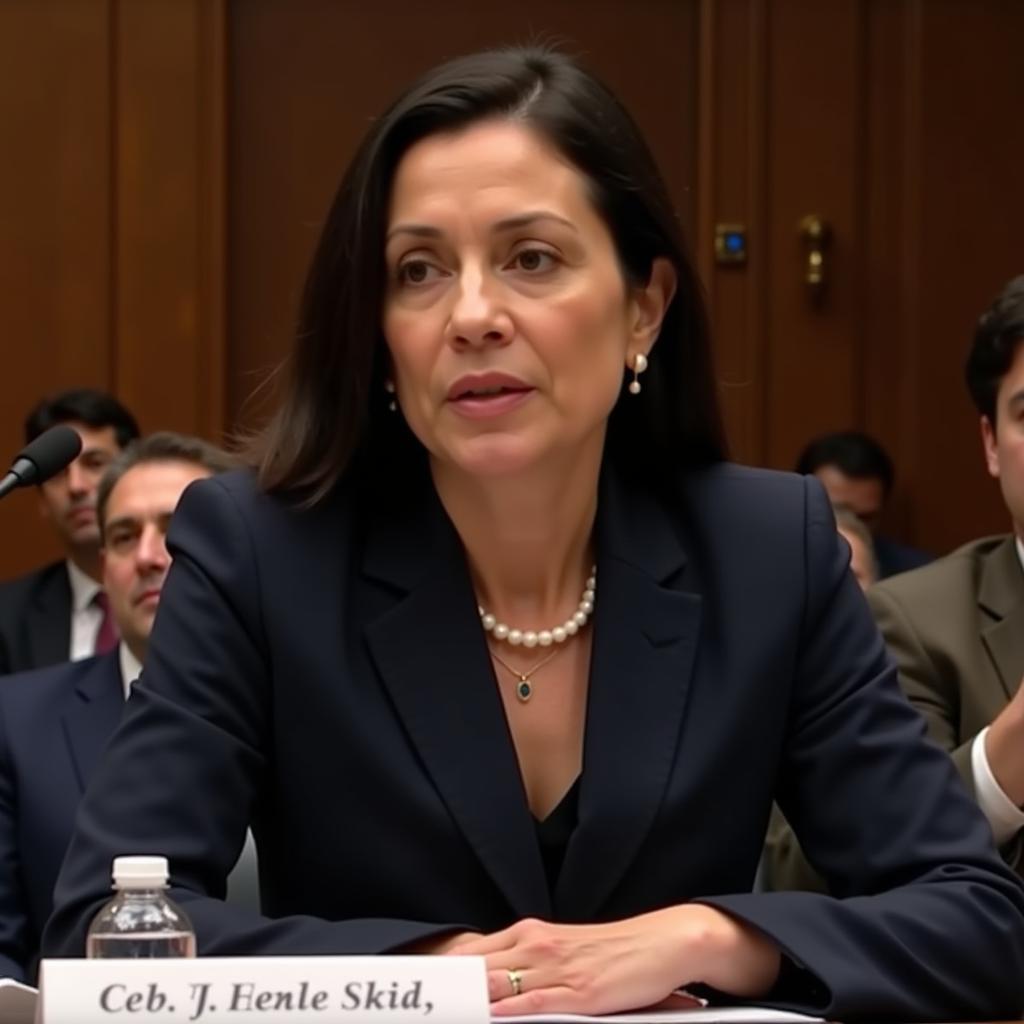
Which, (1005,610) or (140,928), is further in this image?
(1005,610)

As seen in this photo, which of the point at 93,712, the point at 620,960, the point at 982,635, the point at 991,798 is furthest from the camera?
the point at 93,712

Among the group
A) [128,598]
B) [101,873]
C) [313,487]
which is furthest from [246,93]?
[101,873]

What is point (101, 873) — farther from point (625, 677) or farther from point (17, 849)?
point (17, 849)

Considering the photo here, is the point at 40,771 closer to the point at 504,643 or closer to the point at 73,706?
the point at 73,706

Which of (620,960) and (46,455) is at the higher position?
(46,455)

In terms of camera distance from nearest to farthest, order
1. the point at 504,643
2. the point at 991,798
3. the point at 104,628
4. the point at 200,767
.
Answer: the point at 200,767 < the point at 504,643 < the point at 991,798 < the point at 104,628

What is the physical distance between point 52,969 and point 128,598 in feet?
8.21

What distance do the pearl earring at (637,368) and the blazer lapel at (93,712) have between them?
4.60ft

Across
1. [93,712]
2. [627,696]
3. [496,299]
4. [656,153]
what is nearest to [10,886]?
[93,712]

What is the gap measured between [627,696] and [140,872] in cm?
68

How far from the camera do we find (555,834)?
225cm

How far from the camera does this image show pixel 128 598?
161 inches

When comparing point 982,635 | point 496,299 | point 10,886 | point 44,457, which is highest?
point 496,299

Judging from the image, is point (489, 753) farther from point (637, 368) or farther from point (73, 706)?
point (73, 706)
